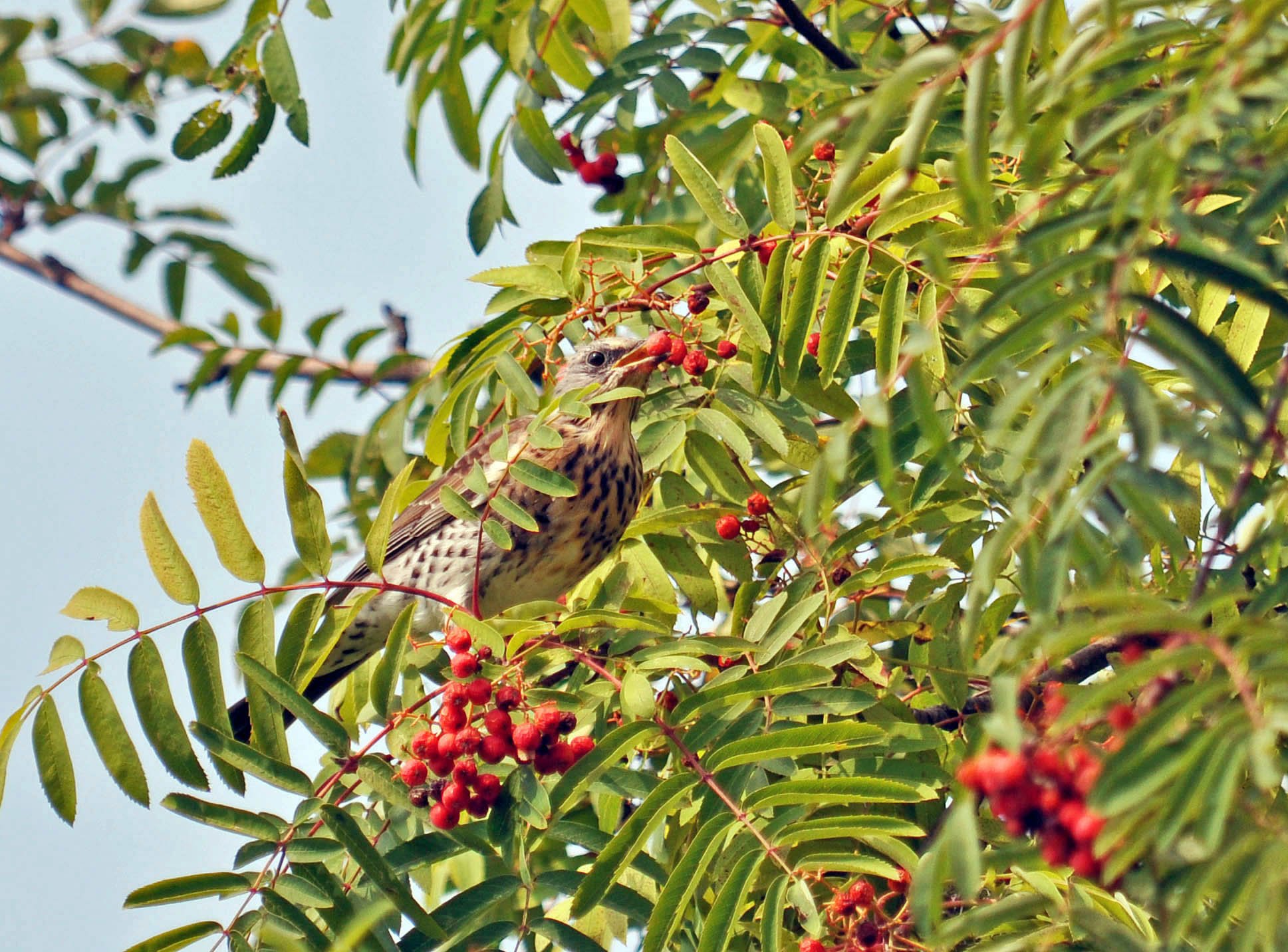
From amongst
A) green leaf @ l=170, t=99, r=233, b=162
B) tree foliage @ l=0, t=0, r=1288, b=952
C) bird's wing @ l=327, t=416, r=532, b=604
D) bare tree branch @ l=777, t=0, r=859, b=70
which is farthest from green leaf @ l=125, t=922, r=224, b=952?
bare tree branch @ l=777, t=0, r=859, b=70

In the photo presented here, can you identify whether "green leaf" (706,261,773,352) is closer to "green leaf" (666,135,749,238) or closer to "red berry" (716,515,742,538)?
"green leaf" (666,135,749,238)

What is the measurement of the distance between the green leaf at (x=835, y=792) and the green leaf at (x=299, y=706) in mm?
837

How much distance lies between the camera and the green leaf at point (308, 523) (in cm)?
296

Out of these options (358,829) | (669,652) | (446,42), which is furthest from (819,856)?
(446,42)

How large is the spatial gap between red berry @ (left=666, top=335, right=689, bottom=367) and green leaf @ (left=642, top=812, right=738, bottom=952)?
1182mm

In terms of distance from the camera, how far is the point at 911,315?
9.98ft

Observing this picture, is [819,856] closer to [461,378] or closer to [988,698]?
[988,698]

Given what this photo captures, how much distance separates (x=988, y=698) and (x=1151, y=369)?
87cm

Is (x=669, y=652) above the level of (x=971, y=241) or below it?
below

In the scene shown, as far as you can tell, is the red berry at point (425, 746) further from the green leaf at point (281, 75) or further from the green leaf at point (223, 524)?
the green leaf at point (281, 75)

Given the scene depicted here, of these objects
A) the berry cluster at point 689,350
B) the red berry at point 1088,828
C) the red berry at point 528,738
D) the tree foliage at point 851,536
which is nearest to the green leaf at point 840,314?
the tree foliage at point 851,536

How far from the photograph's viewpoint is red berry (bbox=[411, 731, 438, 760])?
299cm

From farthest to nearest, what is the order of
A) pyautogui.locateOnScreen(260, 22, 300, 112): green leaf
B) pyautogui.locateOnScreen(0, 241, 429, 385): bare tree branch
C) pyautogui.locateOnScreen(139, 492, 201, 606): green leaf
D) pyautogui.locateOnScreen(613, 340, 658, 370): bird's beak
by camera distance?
pyautogui.locateOnScreen(0, 241, 429, 385): bare tree branch → pyautogui.locateOnScreen(260, 22, 300, 112): green leaf → pyautogui.locateOnScreen(613, 340, 658, 370): bird's beak → pyautogui.locateOnScreen(139, 492, 201, 606): green leaf

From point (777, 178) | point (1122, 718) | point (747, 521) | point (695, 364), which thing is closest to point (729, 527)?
point (747, 521)
